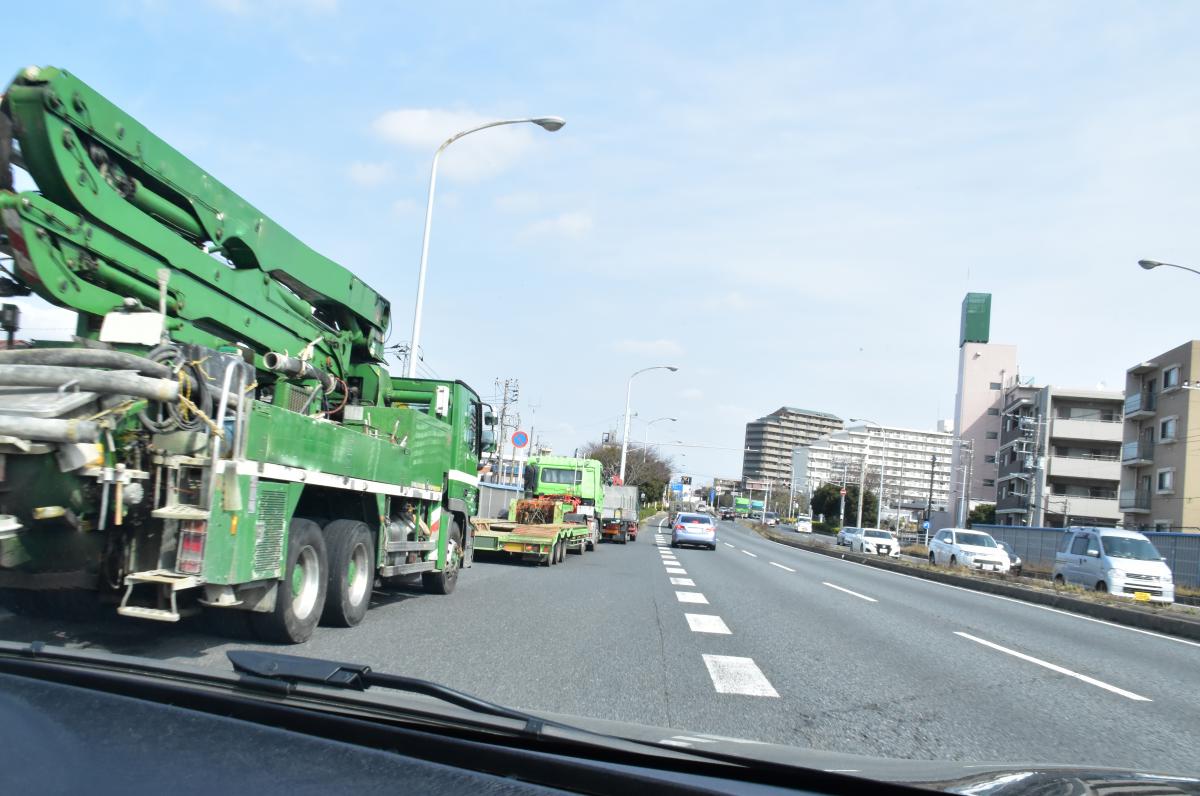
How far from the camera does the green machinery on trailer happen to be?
5590mm

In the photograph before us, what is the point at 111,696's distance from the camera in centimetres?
239

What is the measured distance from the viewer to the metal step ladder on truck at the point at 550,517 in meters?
18.5

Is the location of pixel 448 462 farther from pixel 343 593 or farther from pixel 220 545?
pixel 220 545

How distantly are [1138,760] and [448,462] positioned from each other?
8430 mm

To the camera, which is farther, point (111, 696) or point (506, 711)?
point (506, 711)

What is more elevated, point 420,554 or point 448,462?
point 448,462

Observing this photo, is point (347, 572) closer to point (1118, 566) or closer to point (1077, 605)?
point (1077, 605)

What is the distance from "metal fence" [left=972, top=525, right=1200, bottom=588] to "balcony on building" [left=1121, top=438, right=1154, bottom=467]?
1455 centimetres

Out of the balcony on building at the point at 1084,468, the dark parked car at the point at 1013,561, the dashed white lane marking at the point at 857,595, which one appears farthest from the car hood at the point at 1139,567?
the balcony on building at the point at 1084,468

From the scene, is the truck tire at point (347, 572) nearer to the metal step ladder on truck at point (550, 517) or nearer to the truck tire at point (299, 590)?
the truck tire at point (299, 590)

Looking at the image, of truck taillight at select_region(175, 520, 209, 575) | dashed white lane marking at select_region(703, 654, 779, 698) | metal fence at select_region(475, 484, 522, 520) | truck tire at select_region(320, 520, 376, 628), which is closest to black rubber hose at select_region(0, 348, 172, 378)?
truck taillight at select_region(175, 520, 209, 575)

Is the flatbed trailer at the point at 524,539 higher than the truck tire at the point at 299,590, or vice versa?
the truck tire at the point at 299,590

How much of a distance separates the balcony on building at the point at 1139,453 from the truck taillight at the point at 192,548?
195 feet

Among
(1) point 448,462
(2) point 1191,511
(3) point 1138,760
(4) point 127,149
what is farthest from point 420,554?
(2) point 1191,511
